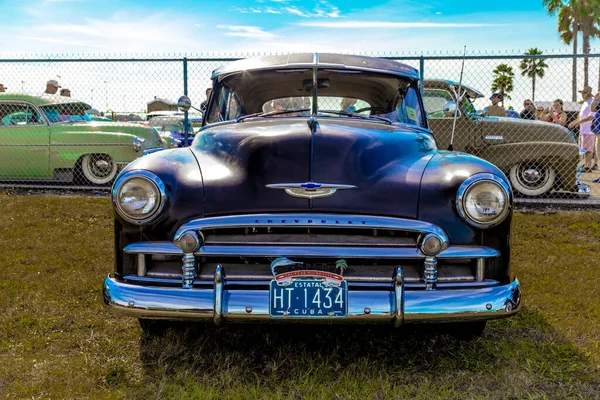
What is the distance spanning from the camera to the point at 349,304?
250 centimetres

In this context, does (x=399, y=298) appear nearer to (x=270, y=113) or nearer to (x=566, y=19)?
(x=270, y=113)

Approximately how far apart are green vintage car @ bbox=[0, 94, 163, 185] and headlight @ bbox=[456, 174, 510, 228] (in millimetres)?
6455

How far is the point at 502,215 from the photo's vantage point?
2.73 m

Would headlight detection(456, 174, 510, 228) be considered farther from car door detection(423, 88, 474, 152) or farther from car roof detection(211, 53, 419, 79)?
car door detection(423, 88, 474, 152)

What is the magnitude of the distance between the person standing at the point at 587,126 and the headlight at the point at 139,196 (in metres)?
8.30

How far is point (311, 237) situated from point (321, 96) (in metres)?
1.42

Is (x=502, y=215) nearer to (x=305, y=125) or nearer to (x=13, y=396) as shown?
(x=305, y=125)

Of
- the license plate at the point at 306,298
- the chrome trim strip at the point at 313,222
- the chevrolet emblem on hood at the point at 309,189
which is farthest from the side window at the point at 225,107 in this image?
the license plate at the point at 306,298

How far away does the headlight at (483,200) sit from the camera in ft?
8.90

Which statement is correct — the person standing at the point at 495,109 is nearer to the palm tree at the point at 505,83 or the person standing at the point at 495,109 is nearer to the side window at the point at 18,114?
the palm tree at the point at 505,83

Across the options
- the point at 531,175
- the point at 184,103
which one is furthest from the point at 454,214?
the point at 531,175

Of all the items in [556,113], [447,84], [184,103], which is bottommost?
[184,103]

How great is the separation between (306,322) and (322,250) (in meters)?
0.30

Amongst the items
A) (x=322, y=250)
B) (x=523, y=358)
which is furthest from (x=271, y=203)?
(x=523, y=358)
